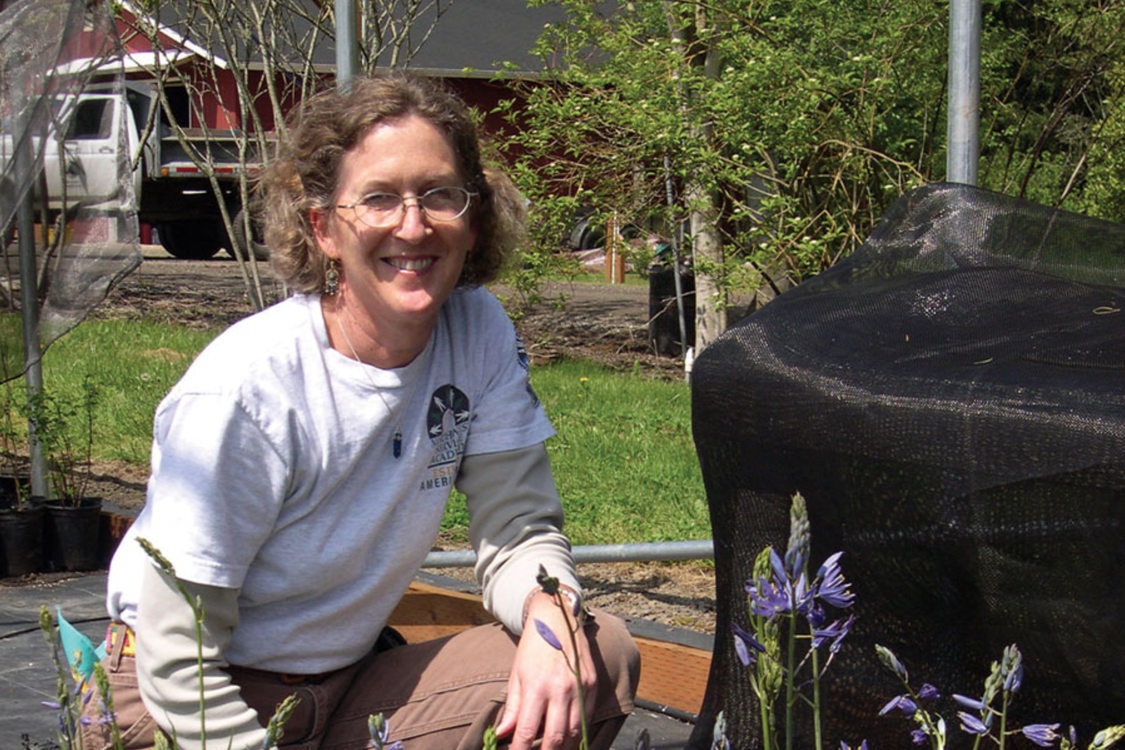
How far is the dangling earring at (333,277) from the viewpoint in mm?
2557

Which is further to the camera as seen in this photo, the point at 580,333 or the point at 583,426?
the point at 580,333

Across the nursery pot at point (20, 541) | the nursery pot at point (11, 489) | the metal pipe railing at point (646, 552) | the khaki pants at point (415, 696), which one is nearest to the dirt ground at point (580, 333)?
the nursery pot at point (11, 489)

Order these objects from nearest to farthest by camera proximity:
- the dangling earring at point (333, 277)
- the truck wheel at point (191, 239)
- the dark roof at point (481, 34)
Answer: the dangling earring at point (333, 277), the truck wheel at point (191, 239), the dark roof at point (481, 34)

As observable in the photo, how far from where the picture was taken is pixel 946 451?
229 cm

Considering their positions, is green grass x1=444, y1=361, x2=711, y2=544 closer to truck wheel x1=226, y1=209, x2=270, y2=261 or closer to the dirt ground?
the dirt ground

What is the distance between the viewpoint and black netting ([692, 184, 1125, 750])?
218 centimetres

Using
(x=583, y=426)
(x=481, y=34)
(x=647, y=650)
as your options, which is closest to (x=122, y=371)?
(x=583, y=426)

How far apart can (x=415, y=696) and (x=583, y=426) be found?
4.98 metres

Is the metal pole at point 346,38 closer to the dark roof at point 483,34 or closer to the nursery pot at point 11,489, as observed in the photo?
the nursery pot at point 11,489

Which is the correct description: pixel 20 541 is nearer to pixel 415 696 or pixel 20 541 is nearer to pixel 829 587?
pixel 415 696

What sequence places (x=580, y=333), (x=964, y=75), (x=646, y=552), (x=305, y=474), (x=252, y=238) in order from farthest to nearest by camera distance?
(x=580, y=333) → (x=252, y=238) → (x=646, y=552) → (x=964, y=75) → (x=305, y=474)

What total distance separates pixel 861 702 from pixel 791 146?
16.0 feet

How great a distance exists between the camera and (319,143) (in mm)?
2516

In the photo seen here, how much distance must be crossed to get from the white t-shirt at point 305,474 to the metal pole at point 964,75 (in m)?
1.21
